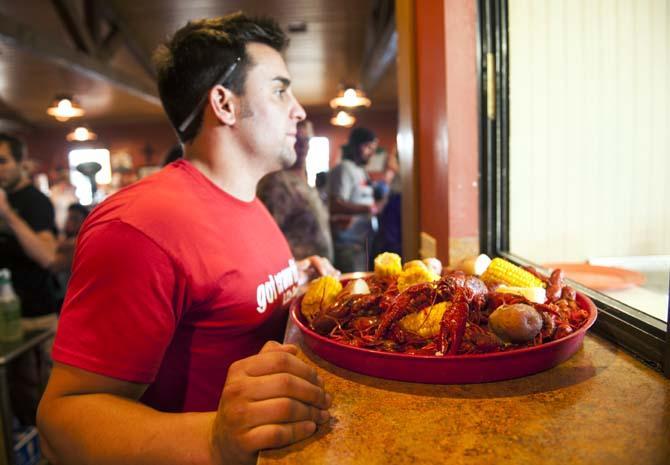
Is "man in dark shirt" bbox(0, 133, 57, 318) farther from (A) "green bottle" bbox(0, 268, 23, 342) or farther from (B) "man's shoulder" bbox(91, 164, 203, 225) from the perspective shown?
(B) "man's shoulder" bbox(91, 164, 203, 225)

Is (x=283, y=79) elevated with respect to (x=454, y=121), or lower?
elevated

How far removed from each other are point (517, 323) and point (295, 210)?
274cm

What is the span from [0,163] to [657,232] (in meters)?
4.00

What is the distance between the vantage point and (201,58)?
1.62 metres

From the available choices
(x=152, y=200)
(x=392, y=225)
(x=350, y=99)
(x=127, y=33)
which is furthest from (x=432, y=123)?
(x=127, y=33)

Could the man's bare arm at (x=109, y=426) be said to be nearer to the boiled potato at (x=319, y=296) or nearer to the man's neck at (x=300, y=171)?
the boiled potato at (x=319, y=296)

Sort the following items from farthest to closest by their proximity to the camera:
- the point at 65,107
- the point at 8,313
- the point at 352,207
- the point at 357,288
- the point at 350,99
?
the point at 65,107 → the point at 350,99 → the point at 352,207 → the point at 8,313 → the point at 357,288

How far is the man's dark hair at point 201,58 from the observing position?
1604mm

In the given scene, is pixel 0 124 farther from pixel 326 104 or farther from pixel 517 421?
pixel 517 421

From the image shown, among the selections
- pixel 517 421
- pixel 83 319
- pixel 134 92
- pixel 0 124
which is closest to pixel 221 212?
pixel 83 319

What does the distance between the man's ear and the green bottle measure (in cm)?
244

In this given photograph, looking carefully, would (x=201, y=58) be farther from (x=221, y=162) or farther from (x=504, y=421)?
(x=504, y=421)

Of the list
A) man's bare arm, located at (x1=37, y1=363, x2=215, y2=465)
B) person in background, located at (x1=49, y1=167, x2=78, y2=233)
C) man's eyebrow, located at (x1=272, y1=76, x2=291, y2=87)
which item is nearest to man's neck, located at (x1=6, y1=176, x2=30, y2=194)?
man's eyebrow, located at (x1=272, y1=76, x2=291, y2=87)

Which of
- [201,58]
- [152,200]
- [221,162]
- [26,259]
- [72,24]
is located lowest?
[26,259]
